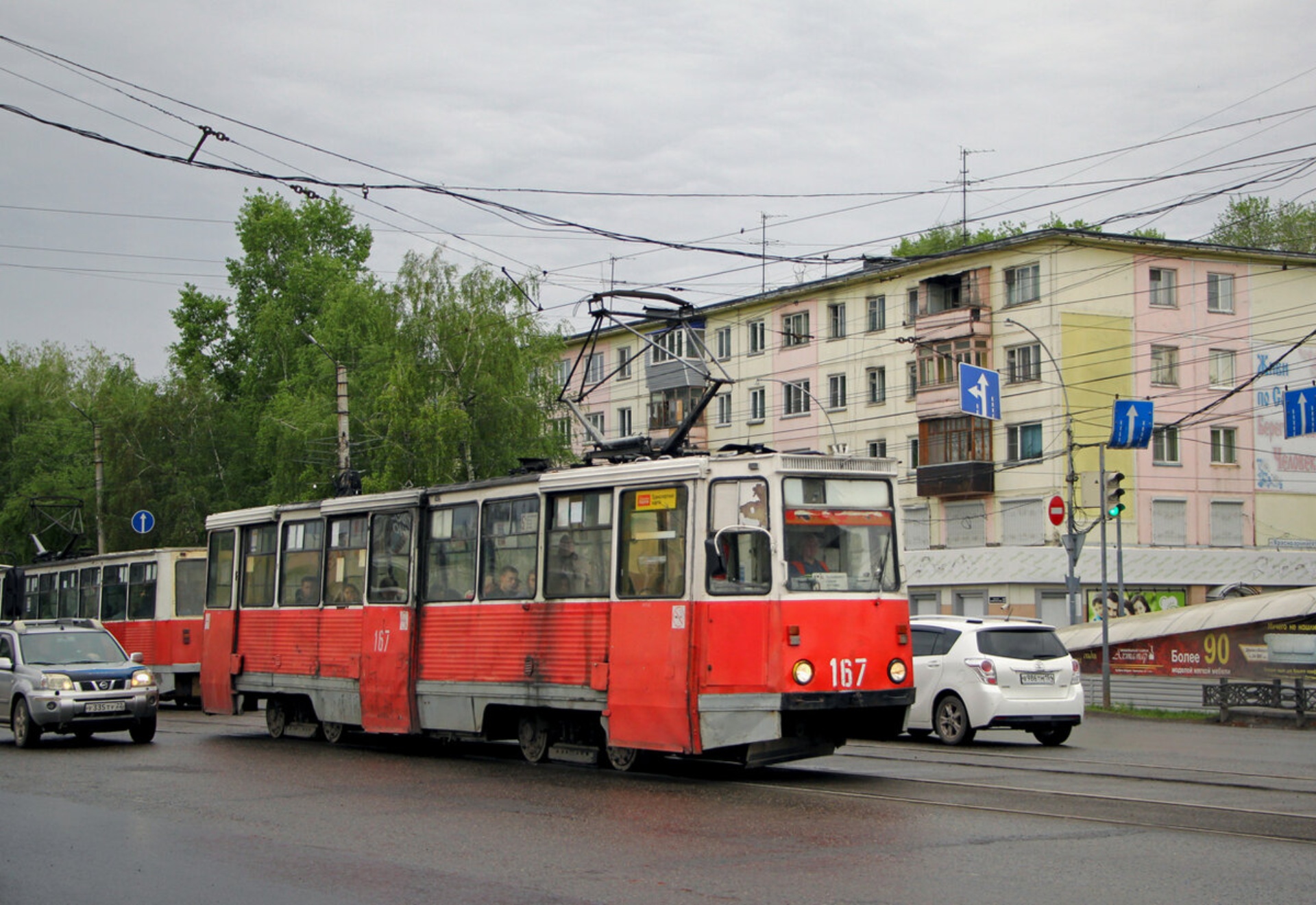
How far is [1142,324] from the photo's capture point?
178 feet

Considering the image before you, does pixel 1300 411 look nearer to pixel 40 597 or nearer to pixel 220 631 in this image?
pixel 220 631

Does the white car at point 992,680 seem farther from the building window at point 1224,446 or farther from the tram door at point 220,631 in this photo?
the building window at point 1224,446

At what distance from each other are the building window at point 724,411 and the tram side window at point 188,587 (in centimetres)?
3613

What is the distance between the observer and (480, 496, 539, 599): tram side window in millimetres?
16031

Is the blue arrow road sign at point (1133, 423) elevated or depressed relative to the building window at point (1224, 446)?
depressed

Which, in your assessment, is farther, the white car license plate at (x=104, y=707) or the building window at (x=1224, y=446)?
the building window at (x=1224, y=446)

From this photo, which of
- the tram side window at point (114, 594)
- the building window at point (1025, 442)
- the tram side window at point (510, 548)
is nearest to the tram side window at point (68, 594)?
the tram side window at point (114, 594)

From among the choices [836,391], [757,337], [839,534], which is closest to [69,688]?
[839,534]

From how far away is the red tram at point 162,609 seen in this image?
103 feet

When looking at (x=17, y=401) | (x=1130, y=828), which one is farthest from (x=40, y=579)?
(x=17, y=401)

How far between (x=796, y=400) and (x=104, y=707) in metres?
45.3

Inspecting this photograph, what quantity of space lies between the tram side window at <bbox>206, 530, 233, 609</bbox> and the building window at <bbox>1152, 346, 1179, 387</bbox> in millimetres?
39995

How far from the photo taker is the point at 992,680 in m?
18.7

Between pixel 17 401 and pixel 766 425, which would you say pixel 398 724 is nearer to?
pixel 766 425
